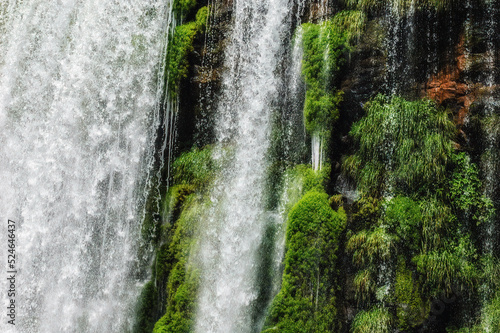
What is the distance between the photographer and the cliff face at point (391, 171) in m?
7.07

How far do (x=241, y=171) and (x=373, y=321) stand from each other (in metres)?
3.24

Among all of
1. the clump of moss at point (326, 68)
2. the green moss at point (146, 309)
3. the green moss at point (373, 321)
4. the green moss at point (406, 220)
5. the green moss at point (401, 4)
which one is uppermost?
the green moss at point (401, 4)

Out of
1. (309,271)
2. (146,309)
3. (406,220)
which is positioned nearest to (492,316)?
(406,220)

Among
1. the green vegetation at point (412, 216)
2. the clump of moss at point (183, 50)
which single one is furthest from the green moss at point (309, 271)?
the clump of moss at point (183, 50)

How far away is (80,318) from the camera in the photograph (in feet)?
29.5

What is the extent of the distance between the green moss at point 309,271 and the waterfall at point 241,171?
65 cm

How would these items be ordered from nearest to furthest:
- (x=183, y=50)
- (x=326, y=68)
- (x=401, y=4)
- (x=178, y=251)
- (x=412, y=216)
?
(x=412, y=216)
(x=401, y=4)
(x=326, y=68)
(x=178, y=251)
(x=183, y=50)

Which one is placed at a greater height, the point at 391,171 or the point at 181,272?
the point at 391,171

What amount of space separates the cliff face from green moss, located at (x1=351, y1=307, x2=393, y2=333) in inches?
0.6

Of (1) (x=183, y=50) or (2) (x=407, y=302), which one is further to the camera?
(1) (x=183, y=50)

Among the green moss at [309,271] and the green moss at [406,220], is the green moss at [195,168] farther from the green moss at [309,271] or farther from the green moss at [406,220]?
the green moss at [406,220]

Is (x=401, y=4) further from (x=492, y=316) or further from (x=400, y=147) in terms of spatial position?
(x=492, y=316)

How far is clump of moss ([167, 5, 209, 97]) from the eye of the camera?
973 centimetres

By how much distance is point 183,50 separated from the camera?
383 inches
